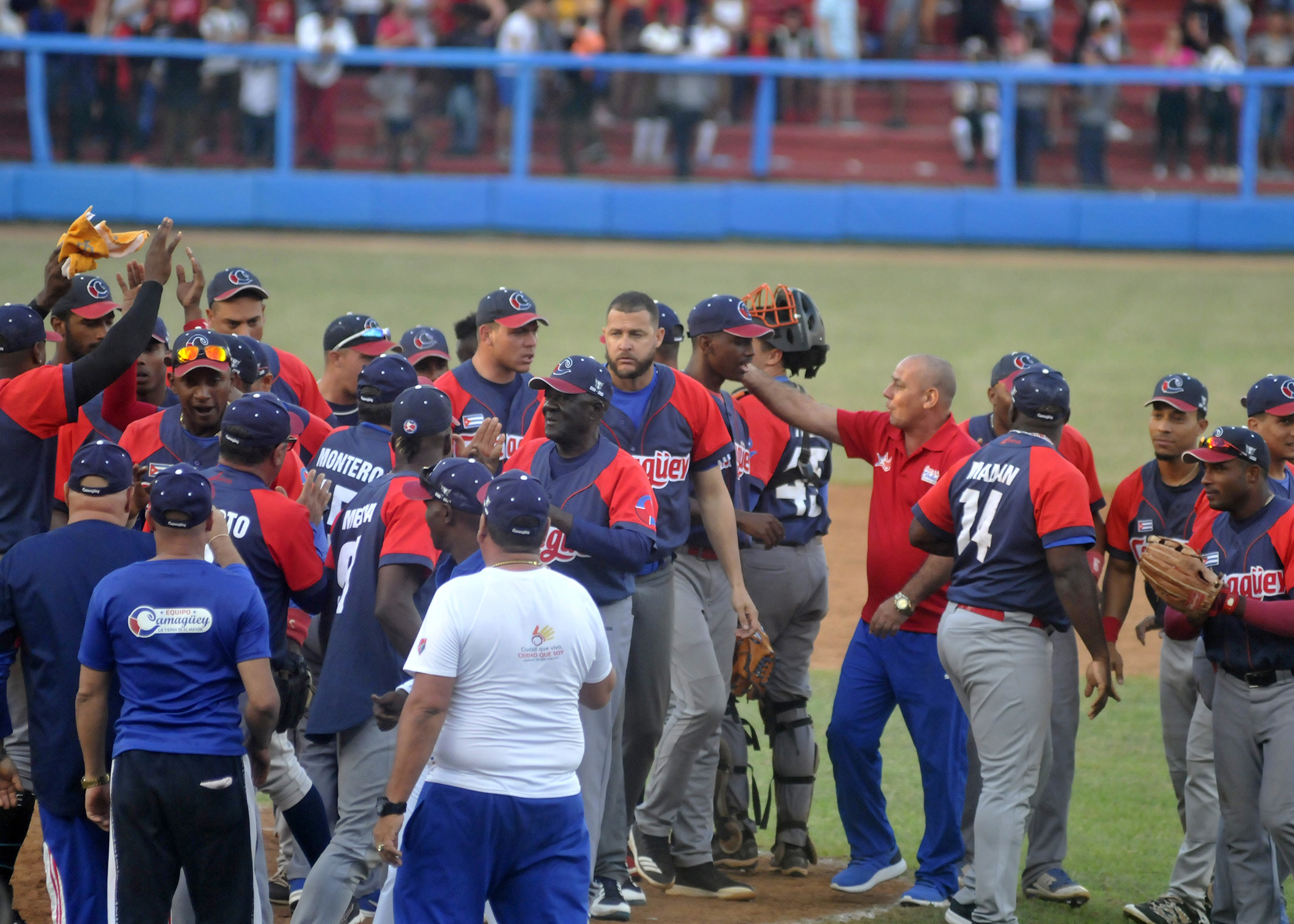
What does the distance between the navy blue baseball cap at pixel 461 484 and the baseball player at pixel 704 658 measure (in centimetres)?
129

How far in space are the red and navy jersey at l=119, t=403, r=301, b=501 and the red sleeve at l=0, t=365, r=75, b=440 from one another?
1.06ft

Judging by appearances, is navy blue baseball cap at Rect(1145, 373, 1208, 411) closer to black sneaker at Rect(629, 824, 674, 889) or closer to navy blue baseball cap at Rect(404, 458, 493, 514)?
black sneaker at Rect(629, 824, 674, 889)

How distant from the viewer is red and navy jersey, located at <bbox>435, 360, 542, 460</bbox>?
20.1 feet

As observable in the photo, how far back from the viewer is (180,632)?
4086 millimetres

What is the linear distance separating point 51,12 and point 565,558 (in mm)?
19151

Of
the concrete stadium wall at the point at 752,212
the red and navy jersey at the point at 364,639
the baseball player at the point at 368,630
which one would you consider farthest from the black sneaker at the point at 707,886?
the concrete stadium wall at the point at 752,212

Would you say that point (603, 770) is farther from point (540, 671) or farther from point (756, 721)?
point (756, 721)

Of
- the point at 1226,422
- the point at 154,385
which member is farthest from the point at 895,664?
the point at 1226,422

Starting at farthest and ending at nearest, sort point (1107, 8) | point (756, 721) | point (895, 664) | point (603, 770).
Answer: point (1107, 8), point (756, 721), point (895, 664), point (603, 770)

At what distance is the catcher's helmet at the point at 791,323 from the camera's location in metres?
6.35

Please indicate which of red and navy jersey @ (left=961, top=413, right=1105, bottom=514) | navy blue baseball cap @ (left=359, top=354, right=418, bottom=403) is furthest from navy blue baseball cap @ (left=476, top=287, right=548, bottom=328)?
red and navy jersey @ (left=961, top=413, right=1105, bottom=514)

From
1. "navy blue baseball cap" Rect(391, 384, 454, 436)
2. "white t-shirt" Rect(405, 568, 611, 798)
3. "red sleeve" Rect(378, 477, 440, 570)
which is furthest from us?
"navy blue baseball cap" Rect(391, 384, 454, 436)

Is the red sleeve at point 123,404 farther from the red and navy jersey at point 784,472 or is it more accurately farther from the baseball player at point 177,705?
the red and navy jersey at point 784,472

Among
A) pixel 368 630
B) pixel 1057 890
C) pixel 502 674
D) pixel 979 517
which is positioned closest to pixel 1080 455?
pixel 979 517
